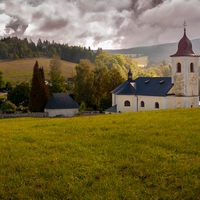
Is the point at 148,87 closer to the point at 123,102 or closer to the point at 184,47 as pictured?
the point at 123,102

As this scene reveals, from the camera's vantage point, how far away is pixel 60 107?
5131 cm

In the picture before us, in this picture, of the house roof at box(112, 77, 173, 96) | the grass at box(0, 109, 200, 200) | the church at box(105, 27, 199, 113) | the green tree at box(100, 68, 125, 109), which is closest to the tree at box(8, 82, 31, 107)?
the green tree at box(100, 68, 125, 109)

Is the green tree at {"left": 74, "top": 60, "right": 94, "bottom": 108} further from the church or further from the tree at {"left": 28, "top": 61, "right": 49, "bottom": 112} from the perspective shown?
the church

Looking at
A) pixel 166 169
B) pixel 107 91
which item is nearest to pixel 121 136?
pixel 166 169

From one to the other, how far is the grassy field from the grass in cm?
11449

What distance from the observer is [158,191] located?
28.5ft

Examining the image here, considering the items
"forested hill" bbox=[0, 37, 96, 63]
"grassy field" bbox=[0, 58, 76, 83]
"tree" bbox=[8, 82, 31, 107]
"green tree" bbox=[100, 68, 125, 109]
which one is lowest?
"tree" bbox=[8, 82, 31, 107]

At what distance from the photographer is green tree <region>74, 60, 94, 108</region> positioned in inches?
2516

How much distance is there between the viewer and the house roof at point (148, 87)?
145ft

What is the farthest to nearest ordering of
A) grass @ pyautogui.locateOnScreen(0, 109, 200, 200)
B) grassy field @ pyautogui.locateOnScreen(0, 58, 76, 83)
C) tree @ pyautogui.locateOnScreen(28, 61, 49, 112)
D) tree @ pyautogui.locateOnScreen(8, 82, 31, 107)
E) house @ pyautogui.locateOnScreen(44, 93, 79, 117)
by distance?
1. grassy field @ pyautogui.locateOnScreen(0, 58, 76, 83)
2. tree @ pyautogui.locateOnScreen(8, 82, 31, 107)
3. tree @ pyautogui.locateOnScreen(28, 61, 49, 112)
4. house @ pyautogui.locateOnScreen(44, 93, 79, 117)
5. grass @ pyautogui.locateOnScreen(0, 109, 200, 200)

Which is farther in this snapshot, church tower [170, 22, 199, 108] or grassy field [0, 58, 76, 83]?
grassy field [0, 58, 76, 83]

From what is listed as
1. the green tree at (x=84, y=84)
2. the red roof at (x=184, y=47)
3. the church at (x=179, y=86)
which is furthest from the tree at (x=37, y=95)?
the red roof at (x=184, y=47)

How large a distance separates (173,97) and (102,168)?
114ft

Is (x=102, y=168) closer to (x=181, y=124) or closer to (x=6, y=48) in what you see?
(x=181, y=124)
